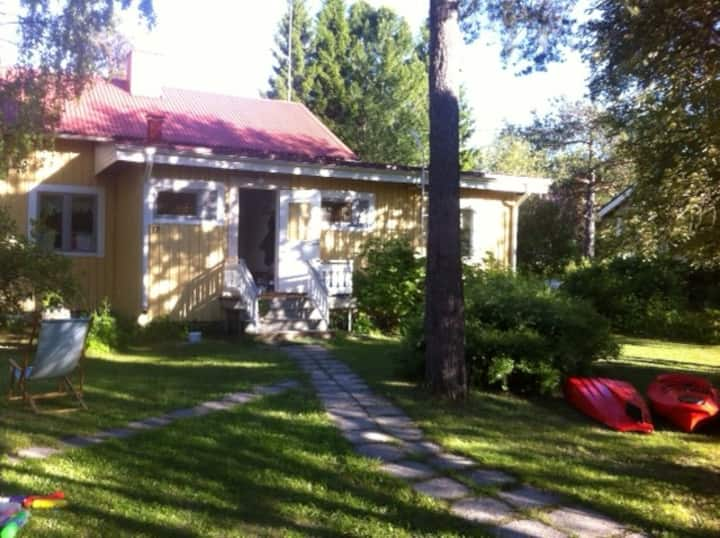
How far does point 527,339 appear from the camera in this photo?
820cm

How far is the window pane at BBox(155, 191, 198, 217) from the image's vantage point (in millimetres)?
13259

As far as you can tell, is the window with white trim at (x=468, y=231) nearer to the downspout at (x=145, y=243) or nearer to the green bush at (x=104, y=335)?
the downspout at (x=145, y=243)

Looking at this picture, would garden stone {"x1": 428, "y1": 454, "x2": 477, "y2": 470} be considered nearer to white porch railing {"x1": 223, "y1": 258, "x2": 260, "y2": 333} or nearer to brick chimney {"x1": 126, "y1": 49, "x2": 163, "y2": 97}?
white porch railing {"x1": 223, "y1": 258, "x2": 260, "y2": 333}

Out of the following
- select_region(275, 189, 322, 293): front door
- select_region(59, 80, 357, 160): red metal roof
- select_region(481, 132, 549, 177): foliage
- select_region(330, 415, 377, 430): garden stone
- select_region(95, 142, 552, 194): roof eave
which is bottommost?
select_region(330, 415, 377, 430): garden stone

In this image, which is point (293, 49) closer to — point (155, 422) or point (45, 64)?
point (45, 64)

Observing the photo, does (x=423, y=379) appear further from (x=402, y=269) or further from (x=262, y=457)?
(x=402, y=269)

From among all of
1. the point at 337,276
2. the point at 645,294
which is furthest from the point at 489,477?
the point at 645,294

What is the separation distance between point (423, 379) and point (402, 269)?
5608 mm

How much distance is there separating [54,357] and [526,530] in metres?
4.82

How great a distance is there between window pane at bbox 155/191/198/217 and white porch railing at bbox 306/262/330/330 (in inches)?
93.4

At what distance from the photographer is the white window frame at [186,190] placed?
1295cm

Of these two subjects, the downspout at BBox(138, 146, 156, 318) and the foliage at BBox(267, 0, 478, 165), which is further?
the foliage at BBox(267, 0, 478, 165)

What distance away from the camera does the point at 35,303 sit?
1355cm

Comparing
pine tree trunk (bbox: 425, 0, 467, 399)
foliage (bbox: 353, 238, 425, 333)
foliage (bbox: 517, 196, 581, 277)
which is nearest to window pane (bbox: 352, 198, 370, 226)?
foliage (bbox: 353, 238, 425, 333)
